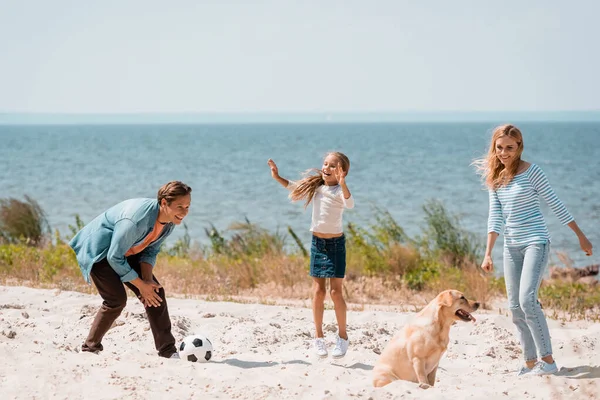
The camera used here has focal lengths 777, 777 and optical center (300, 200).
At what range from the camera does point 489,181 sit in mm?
6082

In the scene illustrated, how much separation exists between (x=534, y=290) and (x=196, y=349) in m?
2.64

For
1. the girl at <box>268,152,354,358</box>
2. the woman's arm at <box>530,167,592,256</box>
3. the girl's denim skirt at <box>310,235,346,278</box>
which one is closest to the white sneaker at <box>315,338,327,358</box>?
the girl at <box>268,152,354,358</box>

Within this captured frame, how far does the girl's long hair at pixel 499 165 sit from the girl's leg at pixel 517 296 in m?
0.53

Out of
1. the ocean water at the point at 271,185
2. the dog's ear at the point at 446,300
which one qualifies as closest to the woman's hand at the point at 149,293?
the dog's ear at the point at 446,300

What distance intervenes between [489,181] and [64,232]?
1629 cm

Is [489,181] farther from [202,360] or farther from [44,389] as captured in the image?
[44,389]

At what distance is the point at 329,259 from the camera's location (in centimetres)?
666

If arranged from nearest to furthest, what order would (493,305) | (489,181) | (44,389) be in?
1. (44,389)
2. (489,181)
3. (493,305)

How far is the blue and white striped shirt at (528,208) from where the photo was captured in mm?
5734

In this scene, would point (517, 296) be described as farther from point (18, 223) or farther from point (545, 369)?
point (18, 223)

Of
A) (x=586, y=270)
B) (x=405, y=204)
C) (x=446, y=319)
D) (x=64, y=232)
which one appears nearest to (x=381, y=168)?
(x=405, y=204)

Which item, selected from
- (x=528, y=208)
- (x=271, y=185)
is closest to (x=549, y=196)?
(x=528, y=208)

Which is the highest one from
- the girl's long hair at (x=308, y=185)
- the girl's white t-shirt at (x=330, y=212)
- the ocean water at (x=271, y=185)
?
the girl's long hair at (x=308, y=185)

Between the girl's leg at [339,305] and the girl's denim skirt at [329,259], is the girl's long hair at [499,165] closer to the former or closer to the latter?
the girl's denim skirt at [329,259]
